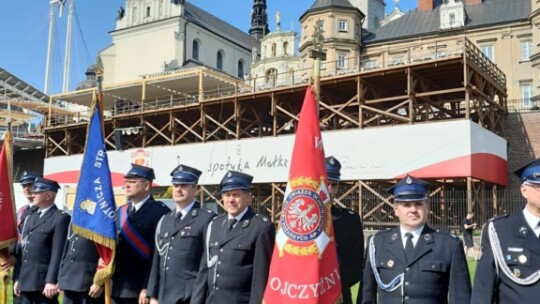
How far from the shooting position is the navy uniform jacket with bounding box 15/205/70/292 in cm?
616

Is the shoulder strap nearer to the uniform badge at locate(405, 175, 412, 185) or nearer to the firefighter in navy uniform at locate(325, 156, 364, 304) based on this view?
the firefighter in navy uniform at locate(325, 156, 364, 304)

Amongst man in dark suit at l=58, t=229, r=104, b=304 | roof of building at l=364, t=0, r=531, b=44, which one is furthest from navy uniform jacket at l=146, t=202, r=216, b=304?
roof of building at l=364, t=0, r=531, b=44

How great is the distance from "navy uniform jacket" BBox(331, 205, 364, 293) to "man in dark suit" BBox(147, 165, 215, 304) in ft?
4.13

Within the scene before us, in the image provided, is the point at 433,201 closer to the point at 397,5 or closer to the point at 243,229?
the point at 243,229

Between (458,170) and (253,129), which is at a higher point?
(253,129)

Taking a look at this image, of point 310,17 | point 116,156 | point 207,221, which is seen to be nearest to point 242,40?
point 310,17

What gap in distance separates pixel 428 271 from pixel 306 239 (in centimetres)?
94

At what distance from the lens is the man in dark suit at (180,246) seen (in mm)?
5094

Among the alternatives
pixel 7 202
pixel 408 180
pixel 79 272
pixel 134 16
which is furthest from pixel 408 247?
pixel 134 16

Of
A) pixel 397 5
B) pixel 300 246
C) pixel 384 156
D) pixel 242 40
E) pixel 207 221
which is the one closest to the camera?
pixel 300 246

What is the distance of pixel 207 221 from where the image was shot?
206 inches

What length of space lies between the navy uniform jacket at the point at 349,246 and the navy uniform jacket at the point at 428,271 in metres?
0.83

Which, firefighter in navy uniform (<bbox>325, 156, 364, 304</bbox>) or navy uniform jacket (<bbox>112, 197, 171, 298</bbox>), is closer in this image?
firefighter in navy uniform (<bbox>325, 156, 364, 304</bbox>)

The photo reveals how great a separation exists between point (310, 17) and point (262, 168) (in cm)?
2179
